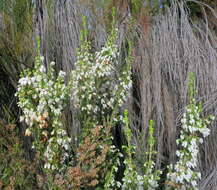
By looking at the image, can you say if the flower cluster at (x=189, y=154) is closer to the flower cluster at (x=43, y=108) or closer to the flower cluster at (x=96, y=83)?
the flower cluster at (x=96, y=83)

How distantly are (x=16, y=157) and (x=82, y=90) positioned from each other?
1.57ft

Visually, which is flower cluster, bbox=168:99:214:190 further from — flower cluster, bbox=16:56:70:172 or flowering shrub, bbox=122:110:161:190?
flower cluster, bbox=16:56:70:172

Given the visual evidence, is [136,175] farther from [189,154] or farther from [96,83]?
[96,83]

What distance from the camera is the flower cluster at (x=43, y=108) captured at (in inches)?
63.4

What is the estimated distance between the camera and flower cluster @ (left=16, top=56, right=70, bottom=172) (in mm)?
1610

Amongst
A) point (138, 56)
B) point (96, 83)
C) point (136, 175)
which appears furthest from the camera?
point (138, 56)

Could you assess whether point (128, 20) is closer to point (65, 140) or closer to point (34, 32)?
point (34, 32)

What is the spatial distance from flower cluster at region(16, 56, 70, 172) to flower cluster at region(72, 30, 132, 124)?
0.09 m

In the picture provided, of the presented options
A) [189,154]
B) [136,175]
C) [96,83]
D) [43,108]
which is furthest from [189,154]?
[43,108]

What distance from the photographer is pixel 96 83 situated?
5.87ft

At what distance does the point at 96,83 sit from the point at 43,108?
13.1 inches

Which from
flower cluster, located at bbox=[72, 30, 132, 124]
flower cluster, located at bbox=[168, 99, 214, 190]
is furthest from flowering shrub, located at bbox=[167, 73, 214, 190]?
flower cluster, located at bbox=[72, 30, 132, 124]

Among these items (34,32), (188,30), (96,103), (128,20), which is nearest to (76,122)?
(96,103)

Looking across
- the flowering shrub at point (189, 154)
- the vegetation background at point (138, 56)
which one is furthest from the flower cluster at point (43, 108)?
the flowering shrub at point (189, 154)
